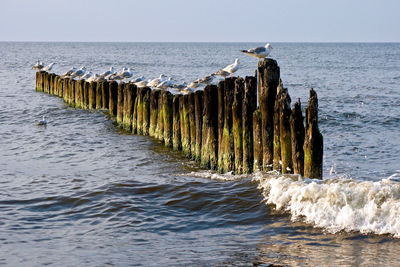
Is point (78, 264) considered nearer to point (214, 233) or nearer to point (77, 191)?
point (214, 233)

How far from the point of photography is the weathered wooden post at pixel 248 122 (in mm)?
9547

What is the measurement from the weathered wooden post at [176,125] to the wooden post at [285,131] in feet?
15.1

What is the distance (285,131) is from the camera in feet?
27.7

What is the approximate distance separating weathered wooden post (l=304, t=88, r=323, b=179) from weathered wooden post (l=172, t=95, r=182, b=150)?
514 centimetres

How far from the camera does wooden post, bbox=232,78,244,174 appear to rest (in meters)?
9.81

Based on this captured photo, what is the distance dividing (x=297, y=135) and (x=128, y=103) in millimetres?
Answer: 8633

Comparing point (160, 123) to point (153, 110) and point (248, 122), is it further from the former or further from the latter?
point (248, 122)

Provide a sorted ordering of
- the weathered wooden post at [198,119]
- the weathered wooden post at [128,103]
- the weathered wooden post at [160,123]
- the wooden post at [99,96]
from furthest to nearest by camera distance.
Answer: the wooden post at [99,96] < the weathered wooden post at [128,103] < the weathered wooden post at [160,123] < the weathered wooden post at [198,119]

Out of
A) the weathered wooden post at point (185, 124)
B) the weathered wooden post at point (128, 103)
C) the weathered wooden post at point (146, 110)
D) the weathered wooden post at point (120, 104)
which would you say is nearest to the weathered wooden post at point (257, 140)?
the weathered wooden post at point (185, 124)

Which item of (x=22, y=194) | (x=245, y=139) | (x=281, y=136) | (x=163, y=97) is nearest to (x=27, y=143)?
(x=163, y=97)

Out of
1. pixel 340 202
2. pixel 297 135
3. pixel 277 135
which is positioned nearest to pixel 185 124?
pixel 277 135

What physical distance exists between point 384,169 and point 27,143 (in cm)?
923

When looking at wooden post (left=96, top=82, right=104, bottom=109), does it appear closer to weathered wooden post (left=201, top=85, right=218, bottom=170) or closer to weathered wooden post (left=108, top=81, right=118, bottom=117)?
weathered wooden post (left=108, top=81, right=118, bottom=117)

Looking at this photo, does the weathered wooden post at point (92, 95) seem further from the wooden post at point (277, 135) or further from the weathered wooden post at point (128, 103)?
the wooden post at point (277, 135)
